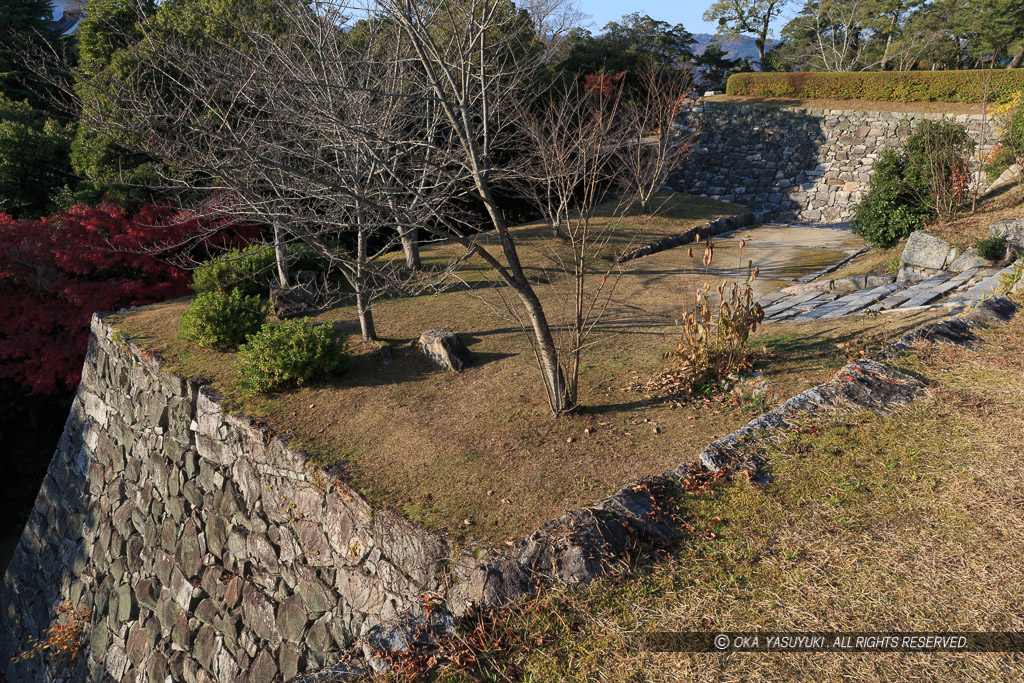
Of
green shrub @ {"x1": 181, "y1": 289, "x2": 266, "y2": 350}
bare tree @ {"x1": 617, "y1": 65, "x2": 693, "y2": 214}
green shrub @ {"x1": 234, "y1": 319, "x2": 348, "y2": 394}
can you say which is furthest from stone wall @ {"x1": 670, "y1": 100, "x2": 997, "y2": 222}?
green shrub @ {"x1": 234, "y1": 319, "x2": 348, "y2": 394}

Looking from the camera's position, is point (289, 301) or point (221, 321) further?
point (289, 301)

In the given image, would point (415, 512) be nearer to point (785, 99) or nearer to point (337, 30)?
point (337, 30)

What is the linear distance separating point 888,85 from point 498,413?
834 inches

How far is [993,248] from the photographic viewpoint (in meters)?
9.24

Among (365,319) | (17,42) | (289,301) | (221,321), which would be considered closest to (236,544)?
(365,319)

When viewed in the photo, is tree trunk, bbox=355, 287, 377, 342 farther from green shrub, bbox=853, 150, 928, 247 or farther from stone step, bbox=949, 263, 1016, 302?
green shrub, bbox=853, 150, 928, 247

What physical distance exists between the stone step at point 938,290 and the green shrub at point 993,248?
0.27 meters

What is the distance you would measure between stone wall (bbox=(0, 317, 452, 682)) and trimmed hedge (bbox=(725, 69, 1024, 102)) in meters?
20.1

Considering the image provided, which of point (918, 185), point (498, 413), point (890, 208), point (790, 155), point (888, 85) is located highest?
point (888, 85)

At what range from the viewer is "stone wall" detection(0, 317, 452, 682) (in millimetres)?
5125

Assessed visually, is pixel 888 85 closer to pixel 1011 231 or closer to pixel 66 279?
pixel 1011 231

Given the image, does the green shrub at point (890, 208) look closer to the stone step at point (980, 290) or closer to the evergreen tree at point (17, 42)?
the stone step at point (980, 290)

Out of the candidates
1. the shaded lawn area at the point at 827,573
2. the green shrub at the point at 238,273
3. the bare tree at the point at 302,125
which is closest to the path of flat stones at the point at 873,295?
the shaded lawn area at the point at 827,573

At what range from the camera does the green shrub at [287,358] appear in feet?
23.4
